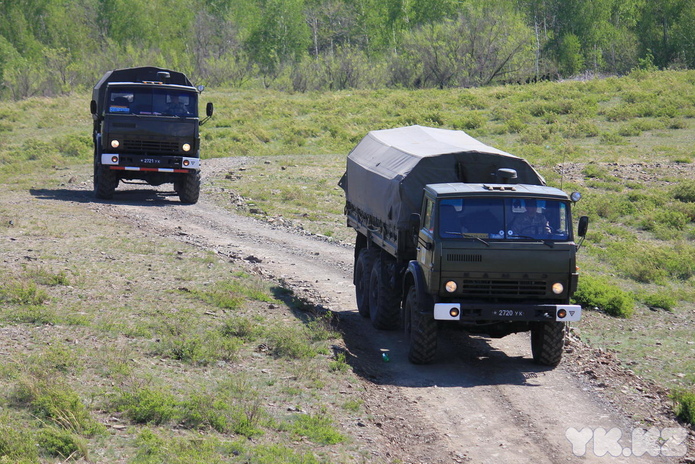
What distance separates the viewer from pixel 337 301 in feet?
51.3

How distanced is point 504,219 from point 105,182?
17190 millimetres

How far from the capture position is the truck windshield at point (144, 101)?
23875 mm

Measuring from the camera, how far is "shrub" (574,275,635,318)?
15664 millimetres

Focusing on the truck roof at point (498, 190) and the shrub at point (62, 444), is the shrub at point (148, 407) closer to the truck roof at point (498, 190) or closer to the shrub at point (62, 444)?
the shrub at point (62, 444)

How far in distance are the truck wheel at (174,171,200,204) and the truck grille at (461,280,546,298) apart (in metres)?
16.2

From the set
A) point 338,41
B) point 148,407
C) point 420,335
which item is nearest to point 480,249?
point 420,335

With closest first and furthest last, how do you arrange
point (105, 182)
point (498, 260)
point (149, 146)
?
1. point (498, 260)
2. point (149, 146)
3. point (105, 182)

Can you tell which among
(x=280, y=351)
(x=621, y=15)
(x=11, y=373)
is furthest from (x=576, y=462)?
(x=621, y=15)

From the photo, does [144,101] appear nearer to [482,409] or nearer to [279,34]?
[482,409]

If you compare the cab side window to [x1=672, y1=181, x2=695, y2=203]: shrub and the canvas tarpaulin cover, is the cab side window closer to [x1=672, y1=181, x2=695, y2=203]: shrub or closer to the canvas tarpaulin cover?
the canvas tarpaulin cover

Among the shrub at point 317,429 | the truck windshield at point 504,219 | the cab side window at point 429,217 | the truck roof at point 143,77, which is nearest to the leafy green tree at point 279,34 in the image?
the truck roof at point 143,77

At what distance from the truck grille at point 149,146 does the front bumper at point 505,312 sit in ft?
50.5

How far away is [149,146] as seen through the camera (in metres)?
24.3

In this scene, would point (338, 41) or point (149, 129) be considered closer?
point (149, 129)
